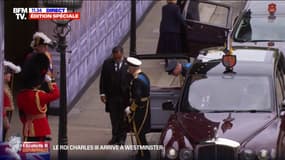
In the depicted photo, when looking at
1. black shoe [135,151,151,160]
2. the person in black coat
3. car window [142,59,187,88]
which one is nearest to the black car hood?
black shoe [135,151,151,160]

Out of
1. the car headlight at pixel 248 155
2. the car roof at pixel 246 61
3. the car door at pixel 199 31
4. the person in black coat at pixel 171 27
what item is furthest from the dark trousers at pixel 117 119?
the person in black coat at pixel 171 27

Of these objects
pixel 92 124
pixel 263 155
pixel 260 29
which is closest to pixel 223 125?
pixel 263 155

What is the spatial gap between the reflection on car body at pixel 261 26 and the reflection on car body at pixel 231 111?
318 cm

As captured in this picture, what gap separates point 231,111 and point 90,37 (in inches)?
272

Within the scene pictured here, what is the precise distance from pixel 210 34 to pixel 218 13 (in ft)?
12.8

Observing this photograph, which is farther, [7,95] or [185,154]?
[7,95]

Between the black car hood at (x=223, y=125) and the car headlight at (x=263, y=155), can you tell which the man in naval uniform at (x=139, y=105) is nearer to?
the black car hood at (x=223, y=125)

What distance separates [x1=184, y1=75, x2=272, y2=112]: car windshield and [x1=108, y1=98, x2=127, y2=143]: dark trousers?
2.00 m

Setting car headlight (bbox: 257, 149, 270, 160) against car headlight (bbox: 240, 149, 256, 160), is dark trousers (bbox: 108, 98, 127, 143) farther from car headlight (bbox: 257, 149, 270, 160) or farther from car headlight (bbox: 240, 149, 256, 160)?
car headlight (bbox: 257, 149, 270, 160)

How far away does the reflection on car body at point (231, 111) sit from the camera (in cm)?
1130

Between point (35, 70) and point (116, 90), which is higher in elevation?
point (35, 70)

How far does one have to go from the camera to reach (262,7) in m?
18.9

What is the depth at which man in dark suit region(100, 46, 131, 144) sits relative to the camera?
14469 millimetres

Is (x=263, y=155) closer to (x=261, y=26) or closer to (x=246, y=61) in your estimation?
(x=246, y=61)
